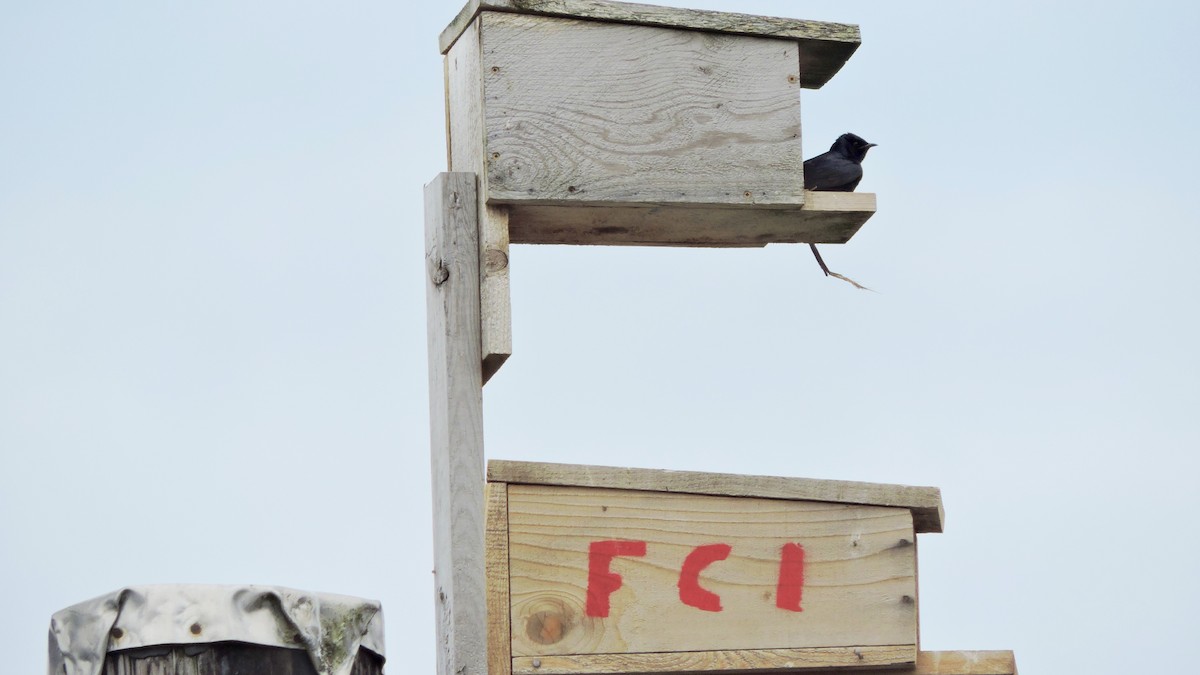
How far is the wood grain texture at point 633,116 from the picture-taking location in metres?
3.83

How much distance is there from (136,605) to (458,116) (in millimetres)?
1393

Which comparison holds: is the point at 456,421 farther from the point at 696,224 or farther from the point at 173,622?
the point at 173,622

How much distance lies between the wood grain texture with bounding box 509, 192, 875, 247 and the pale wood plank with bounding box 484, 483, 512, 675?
60 centimetres

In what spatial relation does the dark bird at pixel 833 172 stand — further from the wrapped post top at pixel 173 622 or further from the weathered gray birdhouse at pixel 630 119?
the wrapped post top at pixel 173 622

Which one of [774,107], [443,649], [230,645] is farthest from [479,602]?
[774,107]

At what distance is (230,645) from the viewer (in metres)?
3.11

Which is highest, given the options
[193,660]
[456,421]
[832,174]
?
[832,174]

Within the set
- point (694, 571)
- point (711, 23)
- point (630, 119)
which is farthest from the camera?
point (711, 23)

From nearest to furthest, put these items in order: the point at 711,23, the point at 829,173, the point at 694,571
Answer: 1. the point at 694,571
2. the point at 711,23
3. the point at 829,173

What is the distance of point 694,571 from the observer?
3.80 meters

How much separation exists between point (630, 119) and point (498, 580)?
975 millimetres

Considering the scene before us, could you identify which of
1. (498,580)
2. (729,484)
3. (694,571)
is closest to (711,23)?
(729,484)


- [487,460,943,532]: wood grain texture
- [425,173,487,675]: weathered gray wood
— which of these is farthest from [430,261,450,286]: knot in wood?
[487,460,943,532]: wood grain texture

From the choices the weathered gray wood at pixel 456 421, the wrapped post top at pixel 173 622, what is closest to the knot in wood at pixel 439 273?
the weathered gray wood at pixel 456 421
